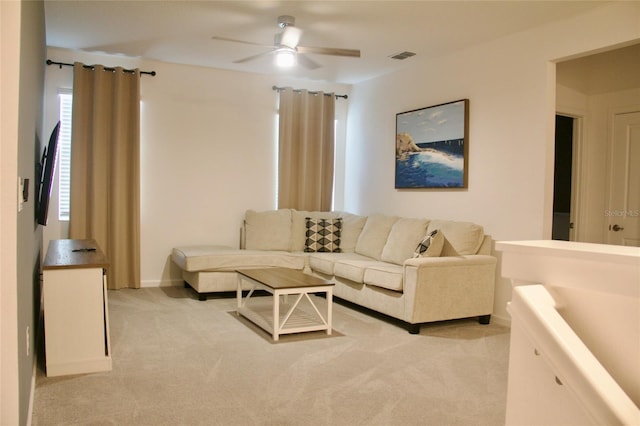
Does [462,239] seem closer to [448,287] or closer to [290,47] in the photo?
[448,287]

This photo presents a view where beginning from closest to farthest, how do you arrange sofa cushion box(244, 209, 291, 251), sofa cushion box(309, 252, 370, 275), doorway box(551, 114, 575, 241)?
doorway box(551, 114, 575, 241) < sofa cushion box(309, 252, 370, 275) < sofa cushion box(244, 209, 291, 251)

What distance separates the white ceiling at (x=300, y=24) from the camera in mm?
3898

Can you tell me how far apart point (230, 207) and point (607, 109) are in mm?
4243

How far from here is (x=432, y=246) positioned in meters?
4.20

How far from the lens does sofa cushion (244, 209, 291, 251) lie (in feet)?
19.4

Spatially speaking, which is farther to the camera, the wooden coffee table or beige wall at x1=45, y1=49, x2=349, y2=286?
beige wall at x1=45, y1=49, x2=349, y2=286

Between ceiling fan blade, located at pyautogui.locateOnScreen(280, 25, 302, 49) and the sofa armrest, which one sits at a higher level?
ceiling fan blade, located at pyautogui.locateOnScreen(280, 25, 302, 49)

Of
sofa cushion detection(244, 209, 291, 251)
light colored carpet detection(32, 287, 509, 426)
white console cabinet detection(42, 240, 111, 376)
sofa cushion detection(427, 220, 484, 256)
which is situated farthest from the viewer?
sofa cushion detection(244, 209, 291, 251)

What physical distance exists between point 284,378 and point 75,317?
4.31 feet

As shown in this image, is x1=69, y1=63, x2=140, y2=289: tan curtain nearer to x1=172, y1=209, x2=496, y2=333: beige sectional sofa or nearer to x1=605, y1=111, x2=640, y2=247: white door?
x1=172, y1=209, x2=496, y2=333: beige sectional sofa

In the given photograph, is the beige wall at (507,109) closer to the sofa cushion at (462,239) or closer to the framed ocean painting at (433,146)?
the framed ocean painting at (433,146)

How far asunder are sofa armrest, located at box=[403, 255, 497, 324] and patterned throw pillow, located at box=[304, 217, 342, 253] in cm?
192

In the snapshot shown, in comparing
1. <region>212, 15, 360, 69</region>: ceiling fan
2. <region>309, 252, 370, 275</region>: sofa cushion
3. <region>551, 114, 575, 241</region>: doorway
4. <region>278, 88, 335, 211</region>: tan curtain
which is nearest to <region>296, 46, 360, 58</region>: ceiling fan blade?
<region>212, 15, 360, 69</region>: ceiling fan

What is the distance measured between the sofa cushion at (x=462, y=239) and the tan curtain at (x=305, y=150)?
2.35 metres
